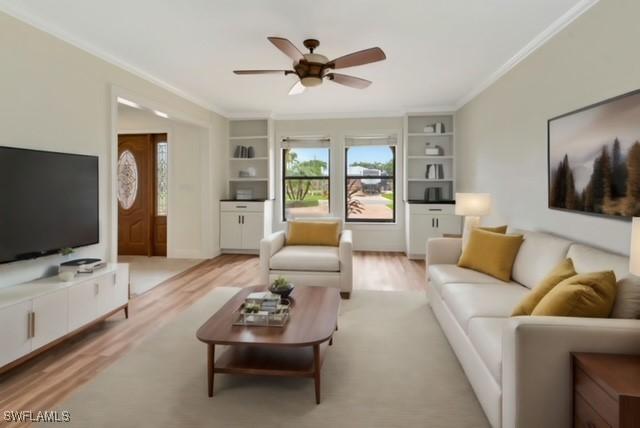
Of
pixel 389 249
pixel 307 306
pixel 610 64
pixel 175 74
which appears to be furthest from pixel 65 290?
pixel 389 249

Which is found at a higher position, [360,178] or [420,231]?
[360,178]

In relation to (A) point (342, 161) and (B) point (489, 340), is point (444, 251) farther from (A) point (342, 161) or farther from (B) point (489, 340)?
(A) point (342, 161)

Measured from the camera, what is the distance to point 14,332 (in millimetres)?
2217

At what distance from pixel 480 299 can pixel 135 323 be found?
2898 millimetres

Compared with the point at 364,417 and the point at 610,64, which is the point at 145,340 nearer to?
the point at 364,417

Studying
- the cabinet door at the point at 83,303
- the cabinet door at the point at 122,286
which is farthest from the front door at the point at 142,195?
the cabinet door at the point at 83,303

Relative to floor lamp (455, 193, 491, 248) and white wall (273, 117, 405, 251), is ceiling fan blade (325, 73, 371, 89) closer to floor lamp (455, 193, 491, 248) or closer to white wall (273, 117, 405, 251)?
floor lamp (455, 193, 491, 248)

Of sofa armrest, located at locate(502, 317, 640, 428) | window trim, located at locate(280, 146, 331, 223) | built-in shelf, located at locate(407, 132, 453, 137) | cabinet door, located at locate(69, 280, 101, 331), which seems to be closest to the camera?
sofa armrest, located at locate(502, 317, 640, 428)

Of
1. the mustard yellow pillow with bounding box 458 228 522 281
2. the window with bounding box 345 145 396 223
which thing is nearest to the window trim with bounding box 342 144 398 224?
the window with bounding box 345 145 396 223

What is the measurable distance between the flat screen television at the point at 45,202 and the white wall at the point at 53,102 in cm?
15

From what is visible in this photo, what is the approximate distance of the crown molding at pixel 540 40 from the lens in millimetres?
2556

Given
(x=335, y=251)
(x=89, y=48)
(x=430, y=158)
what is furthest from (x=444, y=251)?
(x=89, y=48)

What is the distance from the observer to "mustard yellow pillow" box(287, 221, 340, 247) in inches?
172

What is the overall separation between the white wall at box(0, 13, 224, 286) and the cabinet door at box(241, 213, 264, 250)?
2799 millimetres
